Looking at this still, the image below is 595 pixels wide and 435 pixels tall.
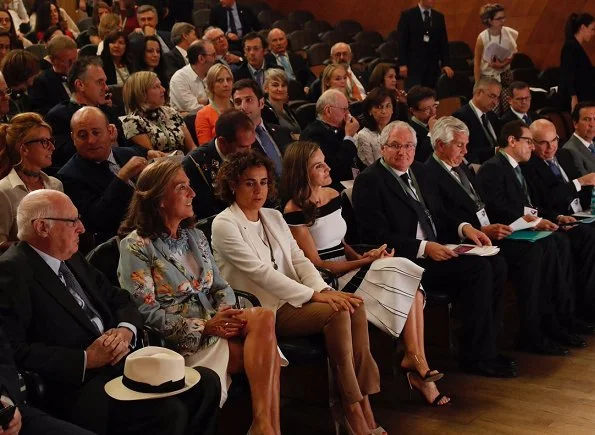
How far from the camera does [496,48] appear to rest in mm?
6879

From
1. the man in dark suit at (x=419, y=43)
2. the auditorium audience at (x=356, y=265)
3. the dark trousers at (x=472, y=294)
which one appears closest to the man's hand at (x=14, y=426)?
the auditorium audience at (x=356, y=265)

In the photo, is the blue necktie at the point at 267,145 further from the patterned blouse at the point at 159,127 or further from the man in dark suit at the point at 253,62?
the man in dark suit at the point at 253,62

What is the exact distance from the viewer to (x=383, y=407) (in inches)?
134

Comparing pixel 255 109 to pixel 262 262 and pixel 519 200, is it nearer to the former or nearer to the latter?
pixel 519 200

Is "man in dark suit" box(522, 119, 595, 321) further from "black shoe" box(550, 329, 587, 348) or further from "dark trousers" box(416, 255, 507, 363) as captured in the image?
"dark trousers" box(416, 255, 507, 363)

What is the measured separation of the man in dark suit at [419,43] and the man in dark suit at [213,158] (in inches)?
137

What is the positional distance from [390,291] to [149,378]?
1.26 metres

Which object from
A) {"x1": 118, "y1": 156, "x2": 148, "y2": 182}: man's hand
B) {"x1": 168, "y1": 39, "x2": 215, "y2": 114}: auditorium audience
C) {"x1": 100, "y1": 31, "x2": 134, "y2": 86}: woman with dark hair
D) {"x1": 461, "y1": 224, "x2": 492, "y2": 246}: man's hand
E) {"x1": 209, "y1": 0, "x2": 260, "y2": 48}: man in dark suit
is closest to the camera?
{"x1": 118, "y1": 156, "x2": 148, "y2": 182}: man's hand

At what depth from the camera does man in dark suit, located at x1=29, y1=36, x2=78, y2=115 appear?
16.3 feet

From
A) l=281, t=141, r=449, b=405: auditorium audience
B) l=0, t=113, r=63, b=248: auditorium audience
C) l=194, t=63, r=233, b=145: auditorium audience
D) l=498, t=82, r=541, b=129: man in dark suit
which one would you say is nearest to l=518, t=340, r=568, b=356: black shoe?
l=281, t=141, r=449, b=405: auditorium audience

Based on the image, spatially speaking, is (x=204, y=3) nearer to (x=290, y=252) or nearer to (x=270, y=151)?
(x=270, y=151)

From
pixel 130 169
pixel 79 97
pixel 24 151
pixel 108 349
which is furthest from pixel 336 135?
pixel 108 349

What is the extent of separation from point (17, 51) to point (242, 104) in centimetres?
138

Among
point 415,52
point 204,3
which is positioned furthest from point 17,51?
point 204,3
